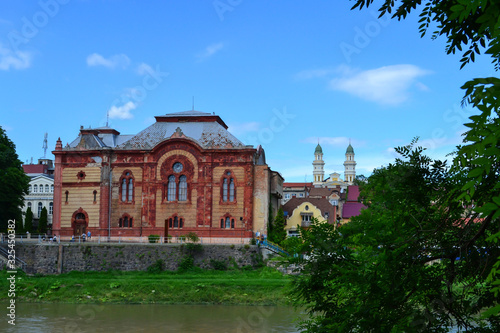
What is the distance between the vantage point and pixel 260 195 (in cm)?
4741

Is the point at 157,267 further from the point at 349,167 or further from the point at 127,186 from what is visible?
the point at 349,167

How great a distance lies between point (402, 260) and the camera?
722 centimetres

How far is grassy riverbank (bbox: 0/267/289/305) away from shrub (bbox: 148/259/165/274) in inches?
120

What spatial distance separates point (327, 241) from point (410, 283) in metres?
1.95

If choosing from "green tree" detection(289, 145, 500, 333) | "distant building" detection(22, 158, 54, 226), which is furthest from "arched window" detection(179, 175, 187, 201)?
"green tree" detection(289, 145, 500, 333)

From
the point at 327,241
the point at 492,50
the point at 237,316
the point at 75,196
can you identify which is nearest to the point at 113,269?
the point at 75,196

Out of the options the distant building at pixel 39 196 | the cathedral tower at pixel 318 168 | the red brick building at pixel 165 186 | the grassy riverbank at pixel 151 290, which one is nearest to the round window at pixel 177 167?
the red brick building at pixel 165 186

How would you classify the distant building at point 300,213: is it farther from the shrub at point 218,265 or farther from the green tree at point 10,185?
the green tree at point 10,185

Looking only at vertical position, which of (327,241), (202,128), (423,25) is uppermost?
(202,128)

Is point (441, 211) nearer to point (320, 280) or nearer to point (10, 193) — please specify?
point (320, 280)

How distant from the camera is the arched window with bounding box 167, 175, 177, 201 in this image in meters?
47.9

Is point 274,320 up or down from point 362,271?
down

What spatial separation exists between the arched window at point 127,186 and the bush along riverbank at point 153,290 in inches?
463

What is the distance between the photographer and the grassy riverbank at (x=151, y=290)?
33.5 m
